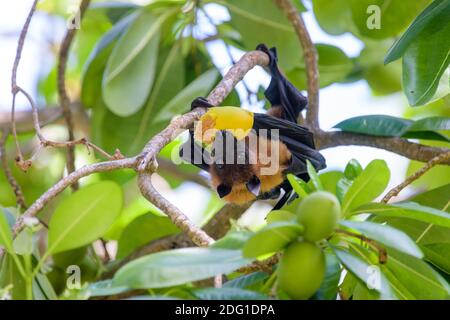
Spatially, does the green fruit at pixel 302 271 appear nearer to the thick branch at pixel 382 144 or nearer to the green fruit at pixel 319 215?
the green fruit at pixel 319 215

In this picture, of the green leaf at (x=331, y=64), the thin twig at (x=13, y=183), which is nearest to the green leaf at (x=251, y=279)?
the thin twig at (x=13, y=183)

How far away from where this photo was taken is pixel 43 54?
434cm

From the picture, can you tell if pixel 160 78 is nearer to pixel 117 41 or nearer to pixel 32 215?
pixel 117 41

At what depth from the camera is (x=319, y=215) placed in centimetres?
129

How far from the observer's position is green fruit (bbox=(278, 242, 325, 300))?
129 centimetres

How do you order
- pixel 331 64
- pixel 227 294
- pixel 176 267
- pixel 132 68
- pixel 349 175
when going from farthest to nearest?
A: pixel 331 64
pixel 132 68
pixel 349 175
pixel 227 294
pixel 176 267

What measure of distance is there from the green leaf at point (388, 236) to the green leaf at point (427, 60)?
84 centimetres

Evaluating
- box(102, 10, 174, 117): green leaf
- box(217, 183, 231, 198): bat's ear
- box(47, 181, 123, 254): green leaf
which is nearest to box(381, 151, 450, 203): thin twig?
box(47, 181, 123, 254): green leaf

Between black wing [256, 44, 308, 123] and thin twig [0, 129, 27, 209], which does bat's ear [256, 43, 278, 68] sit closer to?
black wing [256, 44, 308, 123]

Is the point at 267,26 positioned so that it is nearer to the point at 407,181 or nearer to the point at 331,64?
the point at 331,64

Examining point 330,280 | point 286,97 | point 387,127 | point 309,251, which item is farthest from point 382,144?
point 309,251

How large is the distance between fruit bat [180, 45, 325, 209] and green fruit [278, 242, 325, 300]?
135 centimetres

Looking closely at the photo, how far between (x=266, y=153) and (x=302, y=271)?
1.66 metres

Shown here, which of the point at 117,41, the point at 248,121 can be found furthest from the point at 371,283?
the point at 117,41
